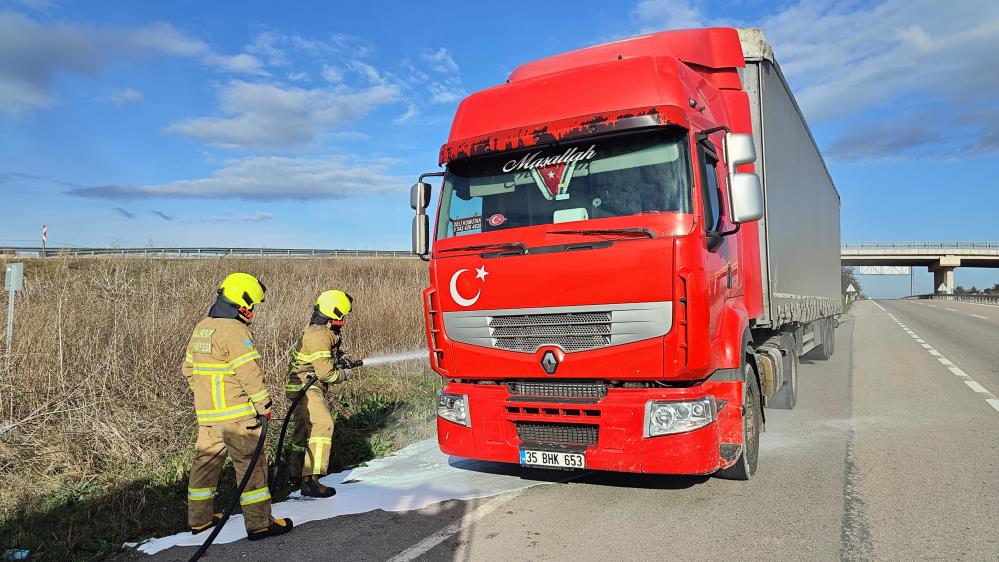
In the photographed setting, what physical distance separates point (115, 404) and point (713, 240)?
6.02 m

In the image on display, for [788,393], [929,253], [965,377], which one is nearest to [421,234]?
[788,393]

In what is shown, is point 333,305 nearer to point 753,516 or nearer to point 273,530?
point 273,530

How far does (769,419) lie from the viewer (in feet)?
25.0

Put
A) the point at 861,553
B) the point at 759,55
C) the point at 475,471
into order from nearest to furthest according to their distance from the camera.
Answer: the point at 861,553 → the point at 475,471 → the point at 759,55

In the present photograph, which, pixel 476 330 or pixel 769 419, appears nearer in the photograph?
pixel 476 330

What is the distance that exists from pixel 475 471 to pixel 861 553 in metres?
2.98

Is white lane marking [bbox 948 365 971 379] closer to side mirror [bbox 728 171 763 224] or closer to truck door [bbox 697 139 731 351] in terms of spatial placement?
truck door [bbox 697 139 731 351]

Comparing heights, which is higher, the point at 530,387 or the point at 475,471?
the point at 530,387

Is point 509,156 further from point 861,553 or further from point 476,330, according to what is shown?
point 861,553

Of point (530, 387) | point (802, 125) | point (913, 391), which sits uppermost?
point (802, 125)

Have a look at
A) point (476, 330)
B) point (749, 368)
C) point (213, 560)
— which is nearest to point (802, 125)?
point (749, 368)

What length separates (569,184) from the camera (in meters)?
4.62

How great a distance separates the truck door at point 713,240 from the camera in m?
4.25

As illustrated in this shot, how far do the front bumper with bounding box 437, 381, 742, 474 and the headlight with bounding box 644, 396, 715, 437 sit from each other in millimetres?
32
